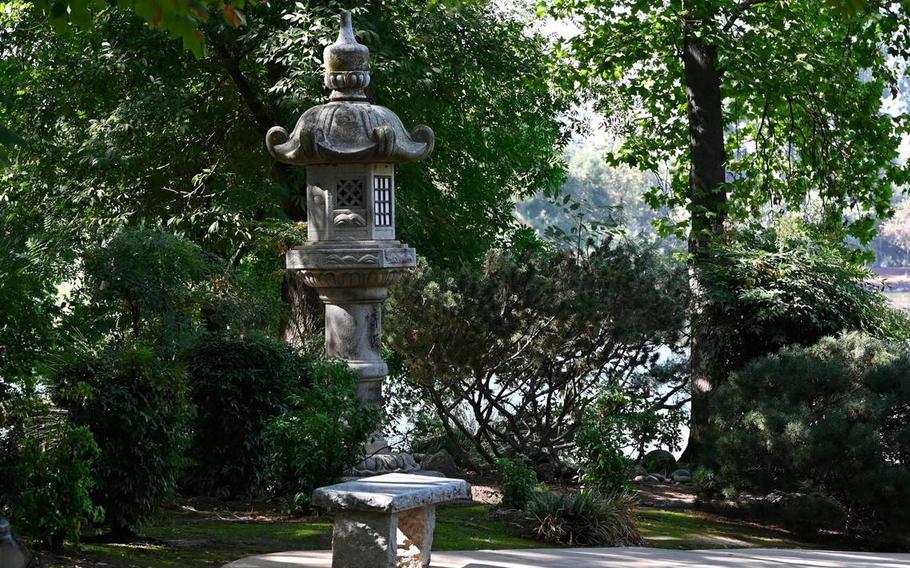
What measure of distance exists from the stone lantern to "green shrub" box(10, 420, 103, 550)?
124 inches

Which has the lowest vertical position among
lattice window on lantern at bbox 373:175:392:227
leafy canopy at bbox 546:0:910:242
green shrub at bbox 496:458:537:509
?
green shrub at bbox 496:458:537:509

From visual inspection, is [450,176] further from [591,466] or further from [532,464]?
[591,466]

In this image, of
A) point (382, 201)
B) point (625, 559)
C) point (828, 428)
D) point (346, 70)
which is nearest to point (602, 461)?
point (828, 428)

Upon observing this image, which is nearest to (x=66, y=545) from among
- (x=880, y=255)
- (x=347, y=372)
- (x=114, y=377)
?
(x=114, y=377)

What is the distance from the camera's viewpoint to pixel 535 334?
37.9 ft

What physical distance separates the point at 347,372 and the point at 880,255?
62944 millimetres

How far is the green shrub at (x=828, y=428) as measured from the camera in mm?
10094

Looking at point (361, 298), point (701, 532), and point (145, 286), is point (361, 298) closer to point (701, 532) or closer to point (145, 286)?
point (145, 286)

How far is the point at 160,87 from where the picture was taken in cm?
1357

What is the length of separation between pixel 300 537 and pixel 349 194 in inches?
116

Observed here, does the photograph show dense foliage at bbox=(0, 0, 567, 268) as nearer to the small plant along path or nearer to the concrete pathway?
the small plant along path

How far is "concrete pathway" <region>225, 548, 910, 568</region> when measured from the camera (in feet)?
24.2

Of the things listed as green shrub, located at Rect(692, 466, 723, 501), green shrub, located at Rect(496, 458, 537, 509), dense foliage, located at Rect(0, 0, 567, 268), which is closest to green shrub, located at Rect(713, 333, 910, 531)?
green shrub, located at Rect(692, 466, 723, 501)

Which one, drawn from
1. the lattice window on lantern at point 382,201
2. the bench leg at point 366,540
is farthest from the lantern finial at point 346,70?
the bench leg at point 366,540
